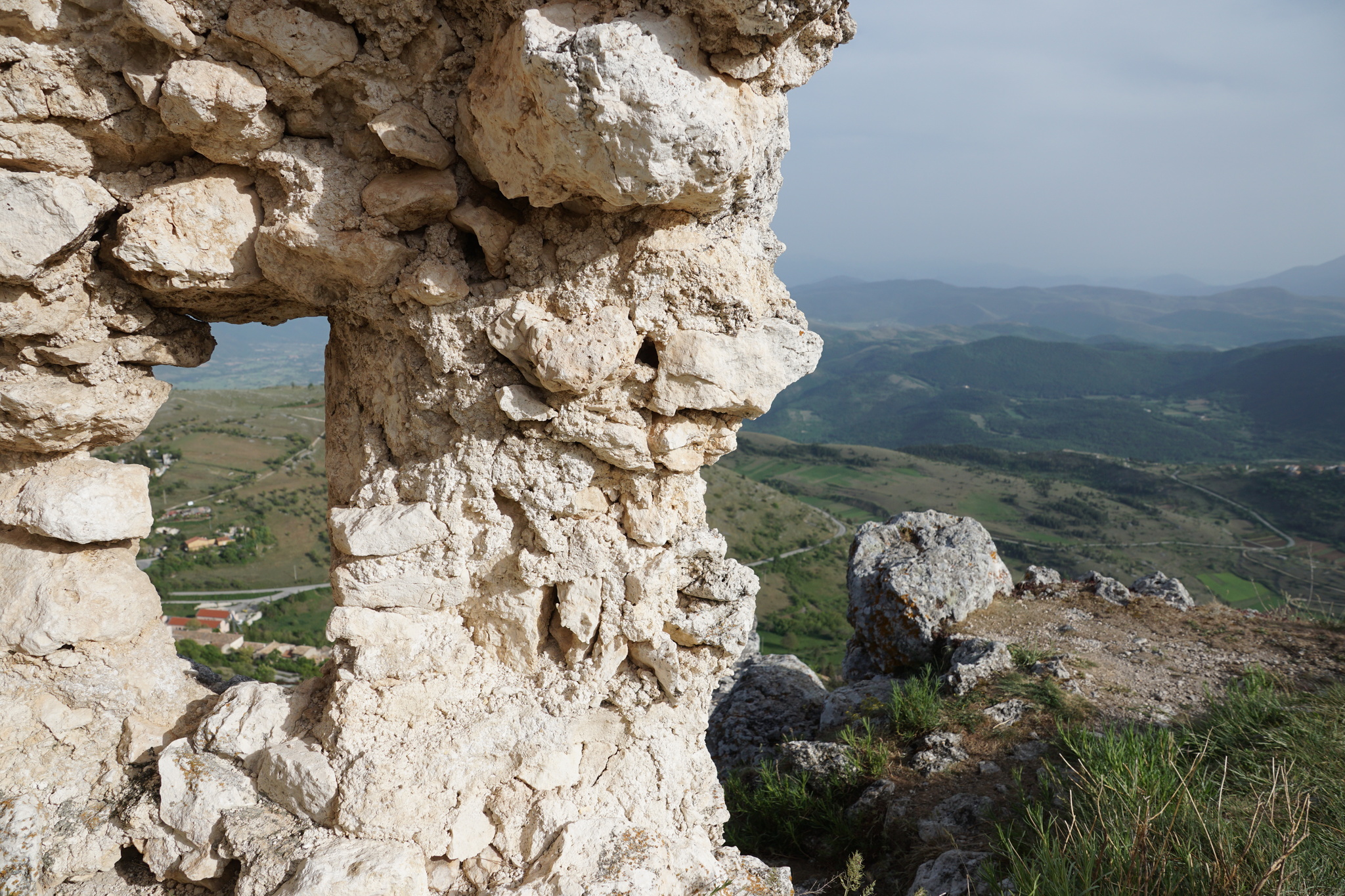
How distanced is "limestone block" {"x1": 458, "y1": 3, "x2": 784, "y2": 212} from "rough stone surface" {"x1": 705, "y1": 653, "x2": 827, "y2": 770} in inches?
269

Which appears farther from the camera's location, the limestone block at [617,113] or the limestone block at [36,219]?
the limestone block at [36,219]

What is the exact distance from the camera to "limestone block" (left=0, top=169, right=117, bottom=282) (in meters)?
3.18

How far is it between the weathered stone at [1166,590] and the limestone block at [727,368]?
959 cm

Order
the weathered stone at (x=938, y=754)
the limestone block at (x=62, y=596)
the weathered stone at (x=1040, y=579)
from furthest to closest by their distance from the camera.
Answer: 1. the weathered stone at (x=1040, y=579)
2. the weathered stone at (x=938, y=754)
3. the limestone block at (x=62, y=596)

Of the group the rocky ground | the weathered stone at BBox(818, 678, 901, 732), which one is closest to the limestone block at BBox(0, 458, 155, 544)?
the rocky ground

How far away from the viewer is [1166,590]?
35.4 feet

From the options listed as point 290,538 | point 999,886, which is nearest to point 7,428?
point 999,886

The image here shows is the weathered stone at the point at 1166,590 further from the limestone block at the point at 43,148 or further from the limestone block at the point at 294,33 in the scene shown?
the limestone block at the point at 43,148

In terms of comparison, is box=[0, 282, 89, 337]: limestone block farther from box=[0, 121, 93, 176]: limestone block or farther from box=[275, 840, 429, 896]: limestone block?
box=[275, 840, 429, 896]: limestone block

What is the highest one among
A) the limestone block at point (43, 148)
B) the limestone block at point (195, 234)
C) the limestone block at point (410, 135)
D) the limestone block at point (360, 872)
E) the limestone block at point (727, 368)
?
the limestone block at point (410, 135)

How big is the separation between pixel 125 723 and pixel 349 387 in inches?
A: 85.7

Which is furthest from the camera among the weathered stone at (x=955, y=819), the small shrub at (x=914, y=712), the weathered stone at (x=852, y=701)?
the weathered stone at (x=852, y=701)

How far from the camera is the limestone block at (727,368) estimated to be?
3326 millimetres

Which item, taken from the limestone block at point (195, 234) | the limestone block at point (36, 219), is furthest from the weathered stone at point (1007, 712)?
the limestone block at point (36, 219)
